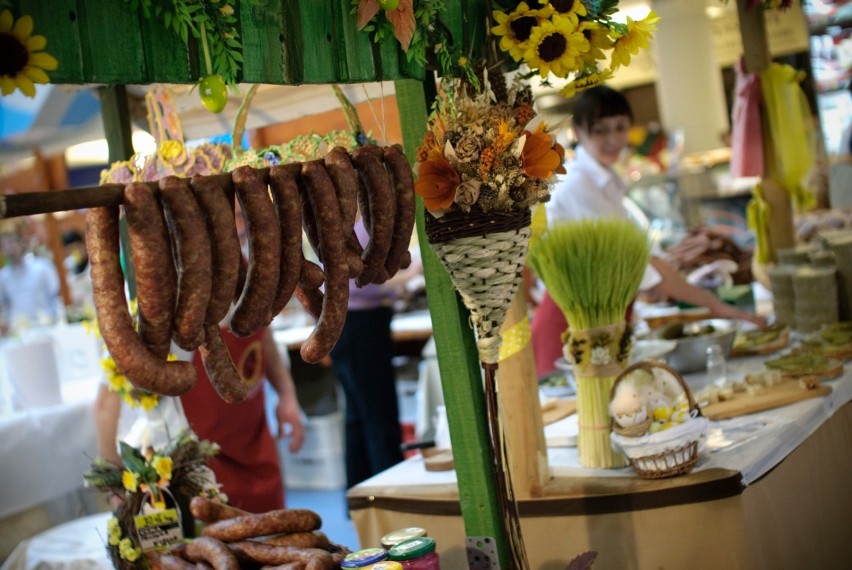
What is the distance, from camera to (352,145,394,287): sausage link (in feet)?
5.37

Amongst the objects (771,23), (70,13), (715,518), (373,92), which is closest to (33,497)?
(373,92)

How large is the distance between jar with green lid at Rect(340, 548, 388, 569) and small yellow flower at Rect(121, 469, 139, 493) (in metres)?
0.66

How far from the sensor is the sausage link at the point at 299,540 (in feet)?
6.22

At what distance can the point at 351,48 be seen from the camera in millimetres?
1700

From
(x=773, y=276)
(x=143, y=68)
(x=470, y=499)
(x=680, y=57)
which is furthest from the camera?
(x=680, y=57)

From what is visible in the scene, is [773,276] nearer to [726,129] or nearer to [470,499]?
[470,499]

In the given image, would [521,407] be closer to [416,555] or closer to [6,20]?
[416,555]

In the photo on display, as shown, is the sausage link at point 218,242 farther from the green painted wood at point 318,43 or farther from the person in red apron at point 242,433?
the person in red apron at point 242,433

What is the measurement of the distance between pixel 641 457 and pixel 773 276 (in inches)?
71.9

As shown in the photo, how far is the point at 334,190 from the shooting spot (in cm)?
155

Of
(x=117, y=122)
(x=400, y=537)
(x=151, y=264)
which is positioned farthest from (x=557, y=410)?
(x=151, y=264)

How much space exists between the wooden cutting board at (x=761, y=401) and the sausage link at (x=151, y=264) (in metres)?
1.83

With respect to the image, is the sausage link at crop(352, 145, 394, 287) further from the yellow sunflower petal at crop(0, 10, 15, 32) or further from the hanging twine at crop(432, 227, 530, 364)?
the yellow sunflower petal at crop(0, 10, 15, 32)

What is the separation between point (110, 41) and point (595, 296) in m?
1.53
